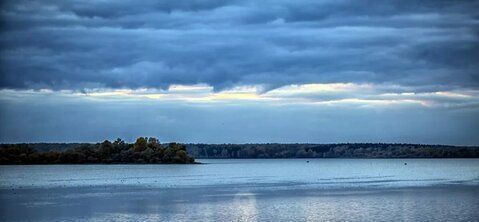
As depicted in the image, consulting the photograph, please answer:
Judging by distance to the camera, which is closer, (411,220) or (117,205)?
(411,220)

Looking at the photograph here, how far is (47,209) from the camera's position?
171ft

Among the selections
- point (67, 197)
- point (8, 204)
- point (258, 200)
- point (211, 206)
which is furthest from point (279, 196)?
point (8, 204)

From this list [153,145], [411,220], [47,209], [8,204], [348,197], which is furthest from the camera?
[153,145]

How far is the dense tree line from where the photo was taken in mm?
170250

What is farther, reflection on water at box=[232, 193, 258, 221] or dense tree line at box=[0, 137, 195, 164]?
dense tree line at box=[0, 137, 195, 164]

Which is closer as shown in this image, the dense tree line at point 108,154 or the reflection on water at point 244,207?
the reflection on water at point 244,207

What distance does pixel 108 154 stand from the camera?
175m

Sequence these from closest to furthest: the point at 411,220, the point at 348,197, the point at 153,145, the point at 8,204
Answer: the point at 411,220, the point at 8,204, the point at 348,197, the point at 153,145

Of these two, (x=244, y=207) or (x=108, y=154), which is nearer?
(x=244, y=207)

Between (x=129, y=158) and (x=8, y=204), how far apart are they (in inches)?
4525

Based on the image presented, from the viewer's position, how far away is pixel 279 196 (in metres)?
65.3

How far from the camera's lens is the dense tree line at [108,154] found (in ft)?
559

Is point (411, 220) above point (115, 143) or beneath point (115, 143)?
beneath

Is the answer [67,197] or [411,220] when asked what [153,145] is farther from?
[411,220]
